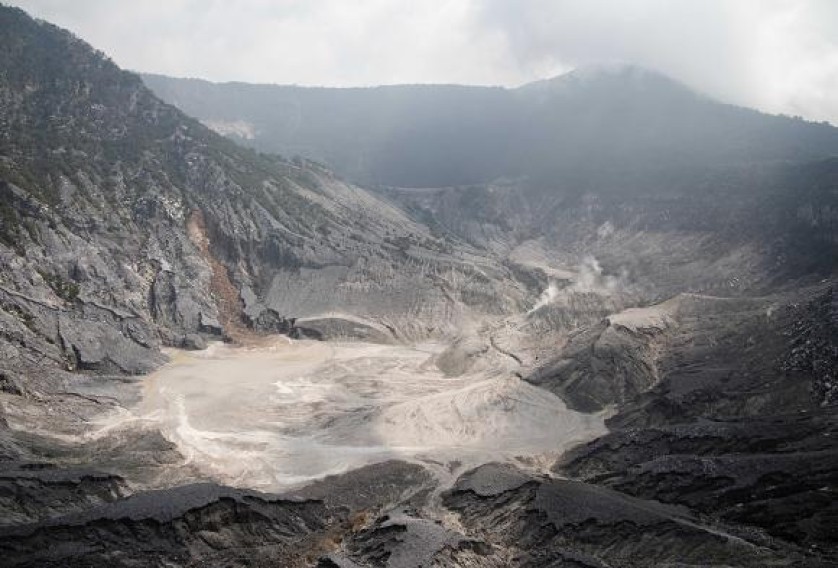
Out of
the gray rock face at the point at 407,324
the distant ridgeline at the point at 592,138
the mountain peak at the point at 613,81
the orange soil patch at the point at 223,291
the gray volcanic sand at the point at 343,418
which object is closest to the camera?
the gray rock face at the point at 407,324

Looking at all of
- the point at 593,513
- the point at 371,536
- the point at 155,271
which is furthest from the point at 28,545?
the point at 155,271

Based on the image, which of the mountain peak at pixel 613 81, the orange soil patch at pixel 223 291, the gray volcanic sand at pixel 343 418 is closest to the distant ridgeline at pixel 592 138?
the mountain peak at pixel 613 81

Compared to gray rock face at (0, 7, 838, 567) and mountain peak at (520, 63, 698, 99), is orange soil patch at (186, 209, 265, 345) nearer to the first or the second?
gray rock face at (0, 7, 838, 567)

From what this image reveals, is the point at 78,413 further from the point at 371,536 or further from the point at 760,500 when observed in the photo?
the point at 760,500

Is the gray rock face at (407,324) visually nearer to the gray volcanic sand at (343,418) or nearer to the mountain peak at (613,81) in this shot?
the gray volcanic sand at (343,418)

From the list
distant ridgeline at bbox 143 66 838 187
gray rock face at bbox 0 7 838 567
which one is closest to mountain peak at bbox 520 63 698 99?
distant ridgeline at bbox 143 66 838 187

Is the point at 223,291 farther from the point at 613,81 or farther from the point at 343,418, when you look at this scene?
the point at 613,81

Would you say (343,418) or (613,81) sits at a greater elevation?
(613,81)

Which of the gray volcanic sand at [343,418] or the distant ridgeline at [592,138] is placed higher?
the distant ridgeline at [592,138]

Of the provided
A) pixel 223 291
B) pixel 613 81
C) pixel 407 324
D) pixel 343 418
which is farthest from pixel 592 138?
pixel 343 418
